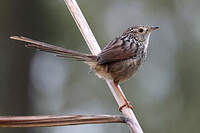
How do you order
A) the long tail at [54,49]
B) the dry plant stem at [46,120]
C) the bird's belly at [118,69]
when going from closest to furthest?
the dry plant stem at [46,120], the long tail at [54,49], the bird's belly at [118,69]

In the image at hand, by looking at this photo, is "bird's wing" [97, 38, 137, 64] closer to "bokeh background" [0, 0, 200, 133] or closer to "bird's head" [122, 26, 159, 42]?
"bird's head" [122, 26, 159, 42]

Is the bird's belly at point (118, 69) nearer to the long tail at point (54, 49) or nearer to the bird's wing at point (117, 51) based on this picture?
the bird's wing at point (117, 51)

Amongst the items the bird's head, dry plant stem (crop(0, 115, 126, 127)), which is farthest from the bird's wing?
dry plant stem (crop(0, 115, 126, 127))

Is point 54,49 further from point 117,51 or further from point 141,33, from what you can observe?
point 141,33

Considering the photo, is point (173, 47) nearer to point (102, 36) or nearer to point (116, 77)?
point (102, 36)

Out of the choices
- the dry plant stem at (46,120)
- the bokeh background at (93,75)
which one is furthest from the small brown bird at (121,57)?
the bokeh background at (93,75)

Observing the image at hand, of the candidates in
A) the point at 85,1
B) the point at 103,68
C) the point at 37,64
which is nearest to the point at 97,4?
the point at 85,1

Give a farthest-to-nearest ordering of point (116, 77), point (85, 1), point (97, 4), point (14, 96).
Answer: point (97, 4)
point (85, 1)
point (14, 96)
point (116, 77)
